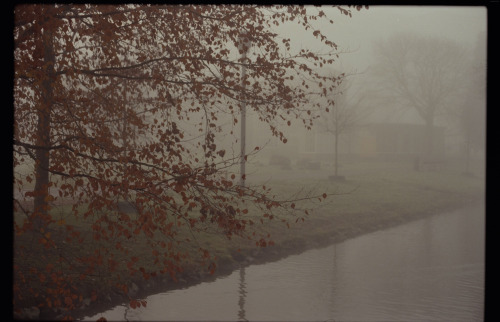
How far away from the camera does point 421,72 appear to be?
53.3 meters

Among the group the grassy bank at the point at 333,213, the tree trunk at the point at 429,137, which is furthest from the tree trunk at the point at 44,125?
the tree trunk at the point at 429,137

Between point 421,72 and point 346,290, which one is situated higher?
point 421,72

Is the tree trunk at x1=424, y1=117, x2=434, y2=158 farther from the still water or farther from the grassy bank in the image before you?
the still water

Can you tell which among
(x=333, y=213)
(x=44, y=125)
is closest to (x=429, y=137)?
(x=333, y=213)

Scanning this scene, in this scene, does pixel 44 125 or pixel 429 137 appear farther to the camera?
pixel 429 137

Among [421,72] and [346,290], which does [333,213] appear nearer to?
[346,290]

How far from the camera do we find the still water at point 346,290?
8.98m

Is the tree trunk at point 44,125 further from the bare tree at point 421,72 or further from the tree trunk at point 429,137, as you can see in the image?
the bare tree at point 421,72

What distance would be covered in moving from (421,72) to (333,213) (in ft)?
124

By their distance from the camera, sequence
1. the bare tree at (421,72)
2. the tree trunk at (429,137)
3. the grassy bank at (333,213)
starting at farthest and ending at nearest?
the bare tree at (421,72) < the tree trunk at (429,137) < the grassy bank at (333,213)

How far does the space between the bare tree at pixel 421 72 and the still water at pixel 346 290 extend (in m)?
38.6
